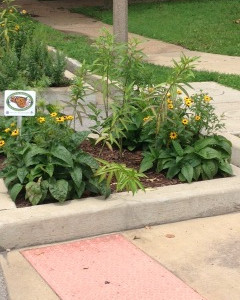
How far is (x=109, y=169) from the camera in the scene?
17.9ft

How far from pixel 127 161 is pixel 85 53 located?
586cm

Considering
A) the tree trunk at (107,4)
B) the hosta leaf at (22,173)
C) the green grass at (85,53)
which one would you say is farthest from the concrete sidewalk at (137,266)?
the tree trunk at (107,4)

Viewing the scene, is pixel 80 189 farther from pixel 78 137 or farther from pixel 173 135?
pixel 173 135

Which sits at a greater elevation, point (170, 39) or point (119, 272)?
point (170, 39)

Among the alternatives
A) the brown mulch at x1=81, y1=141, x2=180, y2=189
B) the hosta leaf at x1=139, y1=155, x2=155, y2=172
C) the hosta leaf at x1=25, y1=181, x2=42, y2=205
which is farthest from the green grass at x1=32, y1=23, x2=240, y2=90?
the hosta leaf at x1=25, y1=181, x2=42, y2=205

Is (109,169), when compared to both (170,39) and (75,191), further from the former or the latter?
(170,39)

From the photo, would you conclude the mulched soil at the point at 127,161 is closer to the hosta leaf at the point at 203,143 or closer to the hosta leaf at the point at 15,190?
the hosta leaf at the point at 15,190

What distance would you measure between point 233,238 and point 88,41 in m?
9.37

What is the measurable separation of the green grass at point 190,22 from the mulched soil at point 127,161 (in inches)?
269

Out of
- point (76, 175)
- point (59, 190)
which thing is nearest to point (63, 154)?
point (76, 175)

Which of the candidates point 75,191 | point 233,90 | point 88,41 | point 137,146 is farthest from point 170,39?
point 75,191

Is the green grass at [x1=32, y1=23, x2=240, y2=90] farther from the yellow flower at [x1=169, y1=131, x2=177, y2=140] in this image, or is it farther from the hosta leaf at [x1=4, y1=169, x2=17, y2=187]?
the hosta leaf at [x1=4, y1=169, x2=17, y2=187]

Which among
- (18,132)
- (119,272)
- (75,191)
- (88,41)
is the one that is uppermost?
(88,41)

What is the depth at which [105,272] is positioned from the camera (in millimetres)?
4809
